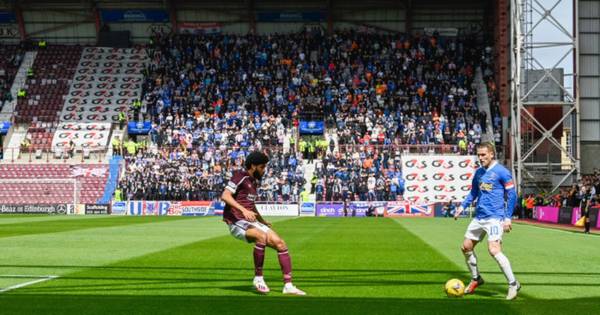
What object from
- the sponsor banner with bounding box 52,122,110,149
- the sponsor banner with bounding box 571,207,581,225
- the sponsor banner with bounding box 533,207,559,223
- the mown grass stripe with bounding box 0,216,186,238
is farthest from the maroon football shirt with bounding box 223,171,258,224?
the sponsor banner with bounding box 52,122,110,149

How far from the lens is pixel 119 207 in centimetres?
4981

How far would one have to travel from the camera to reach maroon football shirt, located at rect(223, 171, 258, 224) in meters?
10.4

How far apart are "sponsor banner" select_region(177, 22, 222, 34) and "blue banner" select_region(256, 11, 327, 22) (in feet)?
12.7

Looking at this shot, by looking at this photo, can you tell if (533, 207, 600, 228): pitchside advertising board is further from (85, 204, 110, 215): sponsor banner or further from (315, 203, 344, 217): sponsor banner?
(85, 204, 110, 215): sponsor banner

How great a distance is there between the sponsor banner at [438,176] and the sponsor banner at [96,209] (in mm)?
19310

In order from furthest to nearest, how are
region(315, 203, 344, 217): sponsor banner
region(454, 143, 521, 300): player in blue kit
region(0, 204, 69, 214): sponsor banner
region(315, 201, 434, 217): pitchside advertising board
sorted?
region(0, 204, 69, 214): sponsor banner
region(315, 203, 344, 217): sponsor banner
region(315, 201, 434, 217): pitchside advertising board
region(454, 143, 521, 300): player in blue kit

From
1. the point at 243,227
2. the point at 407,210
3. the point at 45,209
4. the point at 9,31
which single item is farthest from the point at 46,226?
the point at 9,31

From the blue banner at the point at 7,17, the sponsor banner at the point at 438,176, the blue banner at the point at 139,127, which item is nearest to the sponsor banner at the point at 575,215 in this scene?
the sponsor banner at the point at 438,176

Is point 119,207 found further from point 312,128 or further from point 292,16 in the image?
point 292,16

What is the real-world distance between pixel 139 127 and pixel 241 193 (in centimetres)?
4884

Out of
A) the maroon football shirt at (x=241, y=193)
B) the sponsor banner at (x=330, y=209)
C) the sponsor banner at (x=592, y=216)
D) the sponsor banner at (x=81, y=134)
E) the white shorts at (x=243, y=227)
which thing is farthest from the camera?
the sponsor banner at (x=81, y=134)

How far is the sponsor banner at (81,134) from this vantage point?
57.6 meters

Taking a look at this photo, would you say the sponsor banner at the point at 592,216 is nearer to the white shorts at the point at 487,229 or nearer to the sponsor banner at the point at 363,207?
the sponsor banner at the point at 363,207

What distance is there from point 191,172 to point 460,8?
2974 cm
